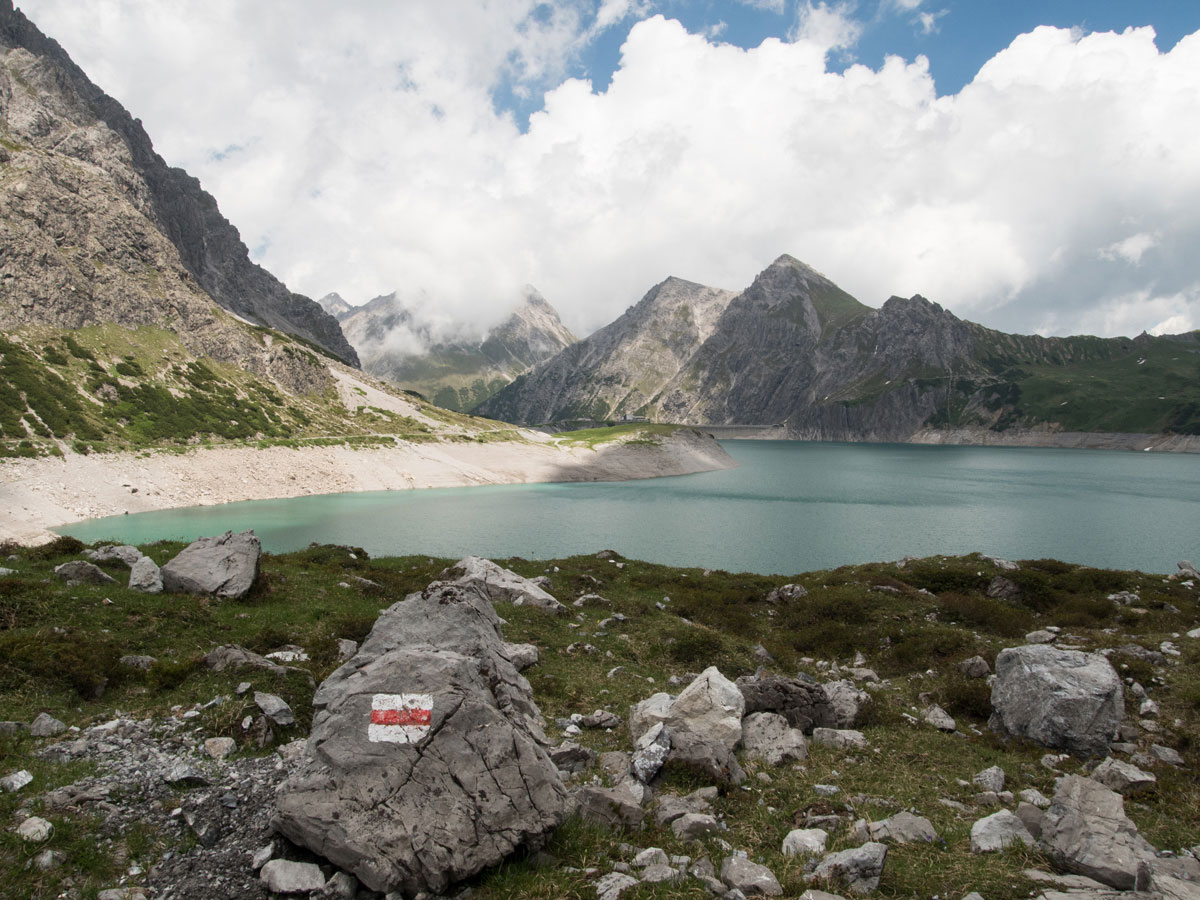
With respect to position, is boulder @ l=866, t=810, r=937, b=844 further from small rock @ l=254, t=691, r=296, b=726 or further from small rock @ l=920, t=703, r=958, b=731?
small rock @ l=254, t=691, r=296, b=726

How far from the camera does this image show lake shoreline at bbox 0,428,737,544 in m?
59.7

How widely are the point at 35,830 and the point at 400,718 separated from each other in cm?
424

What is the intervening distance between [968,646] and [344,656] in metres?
20.5

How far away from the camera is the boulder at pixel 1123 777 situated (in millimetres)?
11188

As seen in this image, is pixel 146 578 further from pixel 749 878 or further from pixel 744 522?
pixel 744 522

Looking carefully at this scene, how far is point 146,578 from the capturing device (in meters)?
18.2

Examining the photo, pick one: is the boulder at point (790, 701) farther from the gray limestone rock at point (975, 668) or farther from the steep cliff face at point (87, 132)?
the steep cliff face at point (87, 132)

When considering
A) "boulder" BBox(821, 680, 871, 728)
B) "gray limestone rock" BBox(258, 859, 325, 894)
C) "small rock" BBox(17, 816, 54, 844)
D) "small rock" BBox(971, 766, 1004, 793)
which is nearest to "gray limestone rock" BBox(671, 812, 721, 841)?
"gray limestone rock" BBox(258, 859, 325, 894)

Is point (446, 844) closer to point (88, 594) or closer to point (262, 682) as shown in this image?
point (262, 682)

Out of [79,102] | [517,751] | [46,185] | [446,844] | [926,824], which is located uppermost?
[79,102]

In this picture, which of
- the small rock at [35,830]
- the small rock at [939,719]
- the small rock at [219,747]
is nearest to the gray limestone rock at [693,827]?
the small rock at [219,747]

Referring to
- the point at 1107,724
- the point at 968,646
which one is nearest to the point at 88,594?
the point at 1107,724

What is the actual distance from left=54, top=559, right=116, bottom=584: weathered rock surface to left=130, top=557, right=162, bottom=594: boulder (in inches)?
26.6

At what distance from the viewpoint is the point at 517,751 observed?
27.3 feet
